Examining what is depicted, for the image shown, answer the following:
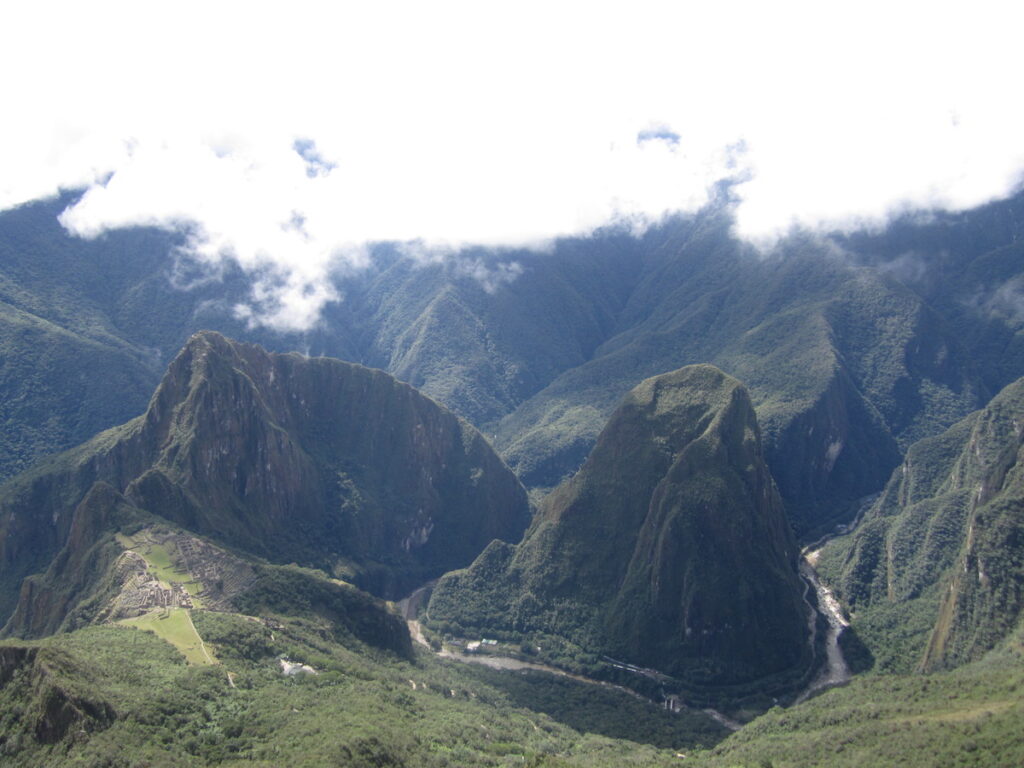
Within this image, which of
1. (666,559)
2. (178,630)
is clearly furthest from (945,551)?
(178,630)

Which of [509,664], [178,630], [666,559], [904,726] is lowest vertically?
[904,726]

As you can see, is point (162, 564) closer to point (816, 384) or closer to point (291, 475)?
point (291, 475)

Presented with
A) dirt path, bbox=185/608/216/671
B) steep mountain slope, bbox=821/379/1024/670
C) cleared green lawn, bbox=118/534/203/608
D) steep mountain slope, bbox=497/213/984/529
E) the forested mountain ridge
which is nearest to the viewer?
dirt path, bbox=185/608/216/671

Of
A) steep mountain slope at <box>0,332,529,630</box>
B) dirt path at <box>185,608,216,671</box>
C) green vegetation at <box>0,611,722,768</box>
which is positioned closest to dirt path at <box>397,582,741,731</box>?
green vegetation at <box>0,611,722,768</box>

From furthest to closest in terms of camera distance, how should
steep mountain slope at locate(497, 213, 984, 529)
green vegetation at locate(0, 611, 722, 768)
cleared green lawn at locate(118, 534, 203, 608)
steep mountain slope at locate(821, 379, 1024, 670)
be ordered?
steep mountain slope at locate(497, 213, 984, 529) < steep mountain slope at locate(821, 379, 1024, 670) < cleared green lawn at locate(118, 534, 203, 608) < green vegetation at locate(0, 611, 722, 768)

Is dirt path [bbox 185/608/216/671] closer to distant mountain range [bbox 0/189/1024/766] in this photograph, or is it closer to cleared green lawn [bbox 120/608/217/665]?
cleared green lawn [bbox 120/608/217/665]
